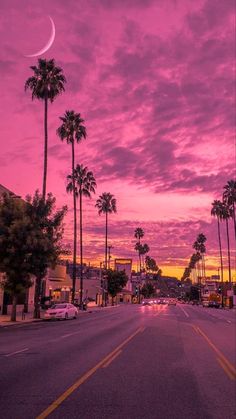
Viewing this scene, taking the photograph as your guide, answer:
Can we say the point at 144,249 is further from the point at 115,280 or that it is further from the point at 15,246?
the point at 15,246

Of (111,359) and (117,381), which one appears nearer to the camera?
(117,381)

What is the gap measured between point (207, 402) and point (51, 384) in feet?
11.1

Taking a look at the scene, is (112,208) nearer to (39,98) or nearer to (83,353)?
(39,98)

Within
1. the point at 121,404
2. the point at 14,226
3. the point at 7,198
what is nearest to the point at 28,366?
the point at 121,404

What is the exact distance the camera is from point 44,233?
36438 millimetres

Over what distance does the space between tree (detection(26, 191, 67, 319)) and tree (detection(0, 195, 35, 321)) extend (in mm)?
548

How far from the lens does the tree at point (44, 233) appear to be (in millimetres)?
34906

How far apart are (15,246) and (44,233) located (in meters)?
2.83

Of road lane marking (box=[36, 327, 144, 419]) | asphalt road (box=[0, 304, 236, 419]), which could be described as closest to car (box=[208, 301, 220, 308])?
asphalt road (box=[0, 304, 236, 419])

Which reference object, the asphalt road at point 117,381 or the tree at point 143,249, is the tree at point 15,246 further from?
the tree at point 143,249

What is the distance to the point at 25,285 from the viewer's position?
35062 millimetres

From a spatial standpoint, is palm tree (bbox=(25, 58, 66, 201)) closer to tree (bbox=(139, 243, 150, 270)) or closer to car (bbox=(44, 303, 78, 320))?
car (bbox=(44, 303, 78, 320))

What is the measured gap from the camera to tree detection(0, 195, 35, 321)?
3412 centimetres

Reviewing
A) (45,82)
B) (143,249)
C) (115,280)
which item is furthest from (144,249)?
(45,82)
